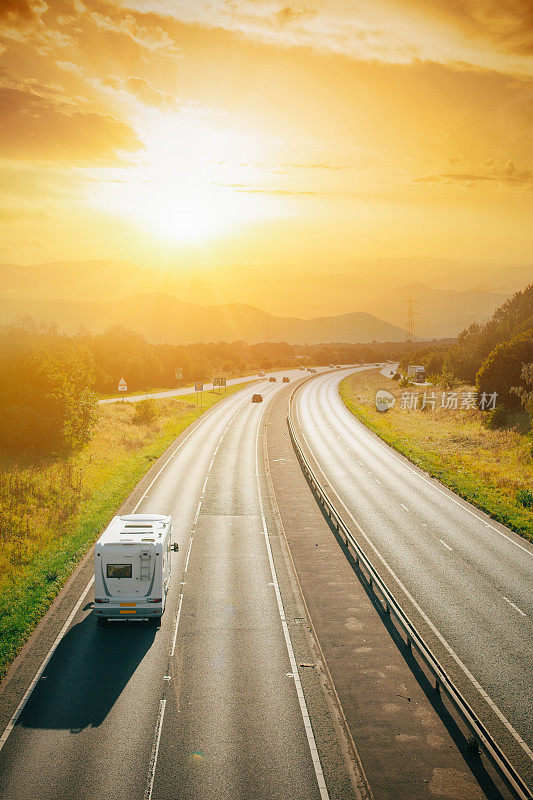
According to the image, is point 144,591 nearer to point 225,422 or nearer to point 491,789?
point 491,789

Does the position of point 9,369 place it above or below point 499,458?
above

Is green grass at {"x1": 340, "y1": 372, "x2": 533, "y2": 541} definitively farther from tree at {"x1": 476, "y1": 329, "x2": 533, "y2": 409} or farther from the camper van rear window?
the camper van rear window

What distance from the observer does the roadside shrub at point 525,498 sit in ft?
112

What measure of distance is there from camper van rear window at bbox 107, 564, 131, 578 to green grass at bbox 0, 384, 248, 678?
4172mm

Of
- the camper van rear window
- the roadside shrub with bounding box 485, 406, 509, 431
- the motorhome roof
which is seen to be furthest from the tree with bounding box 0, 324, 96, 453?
the roadside shrub with bounding box 485, 406, 509, 431

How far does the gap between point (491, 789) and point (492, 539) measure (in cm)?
1829

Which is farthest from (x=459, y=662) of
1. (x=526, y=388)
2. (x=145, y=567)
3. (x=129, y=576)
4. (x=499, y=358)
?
(x=499, y=358)

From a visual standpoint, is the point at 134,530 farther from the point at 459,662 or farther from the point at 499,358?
the point at 499,358

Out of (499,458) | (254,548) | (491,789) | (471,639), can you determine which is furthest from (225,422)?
(491,789)

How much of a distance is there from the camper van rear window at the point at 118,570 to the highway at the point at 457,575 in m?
11.3

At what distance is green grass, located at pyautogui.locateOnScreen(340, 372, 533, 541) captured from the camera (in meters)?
35.0

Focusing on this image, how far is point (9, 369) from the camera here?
47219 mm

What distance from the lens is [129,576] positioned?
18.6 meters

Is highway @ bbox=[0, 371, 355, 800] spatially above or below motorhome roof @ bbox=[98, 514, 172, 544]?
below
